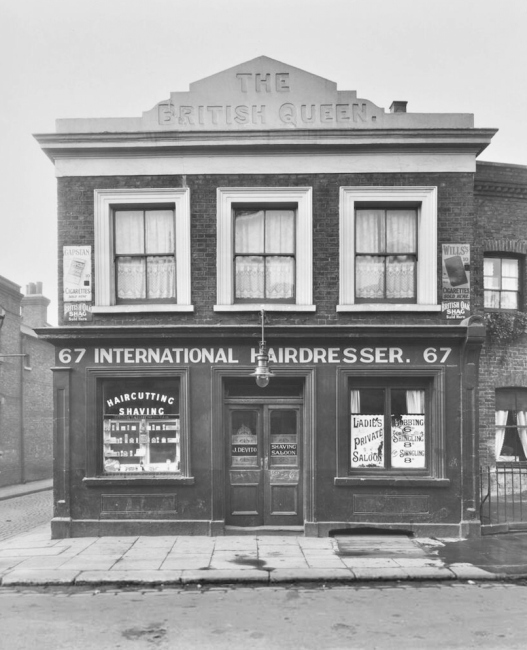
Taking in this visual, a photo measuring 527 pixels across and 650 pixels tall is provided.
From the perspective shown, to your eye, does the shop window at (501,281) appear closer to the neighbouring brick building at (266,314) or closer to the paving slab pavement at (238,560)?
the neighbouring brick building at (266,314)

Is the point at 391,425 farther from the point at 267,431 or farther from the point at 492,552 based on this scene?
the point at 492,552

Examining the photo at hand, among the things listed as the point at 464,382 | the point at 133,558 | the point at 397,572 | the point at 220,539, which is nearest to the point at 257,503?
the point at 220,539

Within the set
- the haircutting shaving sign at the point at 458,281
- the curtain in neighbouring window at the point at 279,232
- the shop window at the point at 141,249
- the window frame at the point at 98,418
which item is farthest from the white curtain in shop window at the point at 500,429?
the shop window at the point at 141,249

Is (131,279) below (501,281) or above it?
below

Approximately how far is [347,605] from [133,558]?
374cm

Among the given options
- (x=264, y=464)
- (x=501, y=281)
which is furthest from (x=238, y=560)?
(x=501, y=281)

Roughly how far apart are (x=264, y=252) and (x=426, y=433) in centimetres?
464

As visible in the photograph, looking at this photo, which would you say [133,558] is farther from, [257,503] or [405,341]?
[405,341]

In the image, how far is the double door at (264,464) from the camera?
38.5 ft

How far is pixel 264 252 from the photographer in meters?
11.9

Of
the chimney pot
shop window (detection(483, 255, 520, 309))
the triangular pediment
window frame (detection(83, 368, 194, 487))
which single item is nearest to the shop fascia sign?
window frame (detection(83, 368, 194, 487))

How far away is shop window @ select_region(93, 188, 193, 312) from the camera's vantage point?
38.5ft

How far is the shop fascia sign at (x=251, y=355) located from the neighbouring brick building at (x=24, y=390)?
34.7 ft

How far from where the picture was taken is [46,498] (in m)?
19.0
